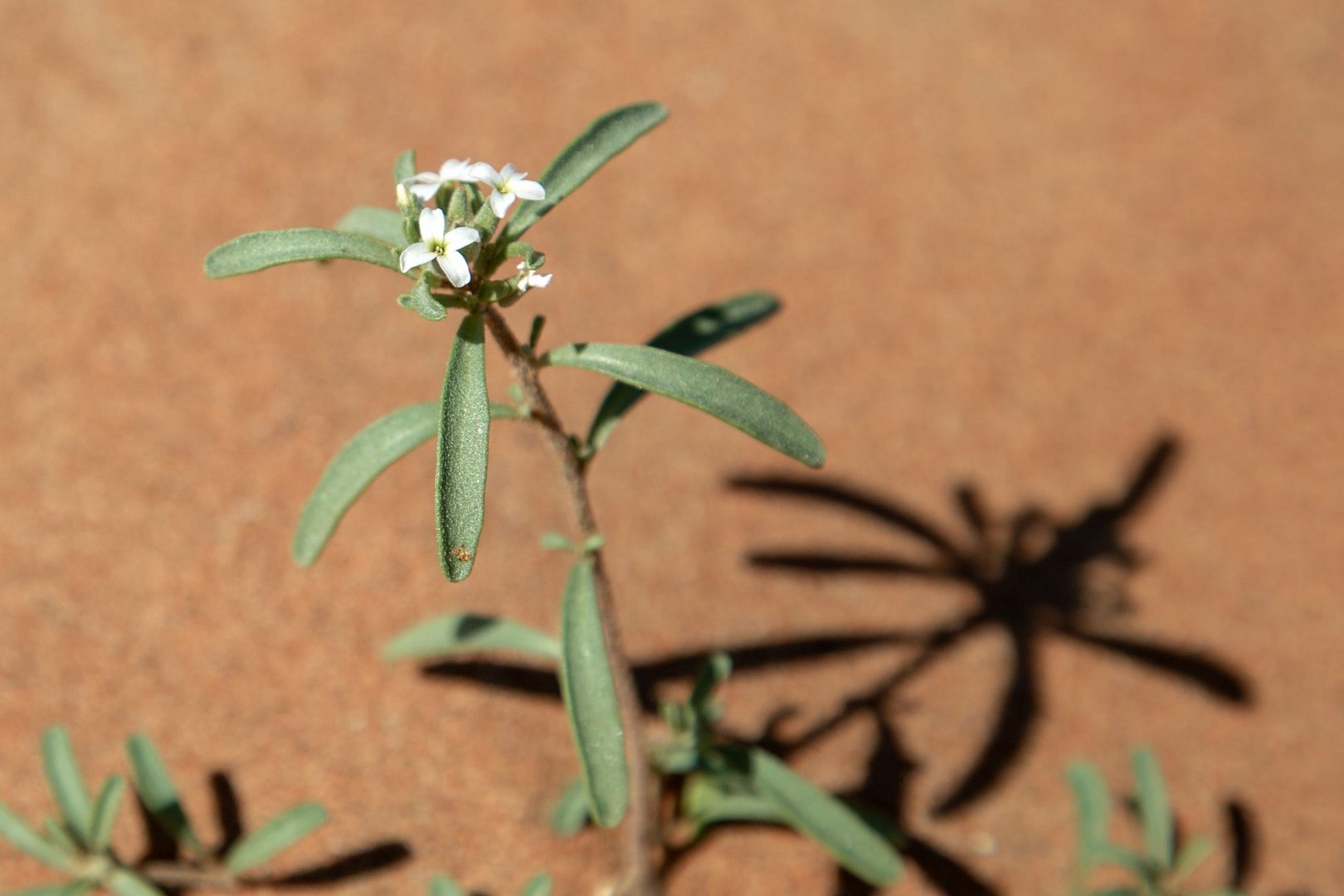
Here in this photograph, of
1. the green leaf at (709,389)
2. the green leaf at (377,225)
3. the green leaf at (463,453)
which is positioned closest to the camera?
the green leaf at (463,453)

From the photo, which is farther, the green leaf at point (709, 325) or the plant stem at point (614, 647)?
the green leaf at point (709, 325)

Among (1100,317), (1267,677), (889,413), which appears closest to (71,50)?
(889,413)

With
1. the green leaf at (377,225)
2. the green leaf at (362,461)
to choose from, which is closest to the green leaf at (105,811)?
the green leaf at (362,461)

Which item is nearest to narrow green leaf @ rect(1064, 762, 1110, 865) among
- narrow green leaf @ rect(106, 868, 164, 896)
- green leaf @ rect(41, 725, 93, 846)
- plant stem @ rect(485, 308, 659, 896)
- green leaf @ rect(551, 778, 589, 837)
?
plant stem @ rect(485, 308, 659, 896)

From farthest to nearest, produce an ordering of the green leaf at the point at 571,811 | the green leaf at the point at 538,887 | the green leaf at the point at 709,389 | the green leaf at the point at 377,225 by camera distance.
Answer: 1. the green leaf at the point at 571,811
2. the green leaf at the point at 538,887
3. the green leaf at the point at 377,225
4. the green leaf at the point at 709,389

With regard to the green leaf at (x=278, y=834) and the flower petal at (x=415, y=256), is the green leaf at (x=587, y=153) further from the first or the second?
the green leaf at (x=278, y=834)

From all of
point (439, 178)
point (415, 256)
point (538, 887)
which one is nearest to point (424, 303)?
point (415, 256)

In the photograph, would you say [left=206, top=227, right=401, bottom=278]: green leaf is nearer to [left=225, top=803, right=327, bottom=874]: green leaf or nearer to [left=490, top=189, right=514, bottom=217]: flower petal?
[left=490, top=189, right=514, bottom=217]: flower petal

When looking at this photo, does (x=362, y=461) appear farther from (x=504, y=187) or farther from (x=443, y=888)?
(x=443, y=888)
